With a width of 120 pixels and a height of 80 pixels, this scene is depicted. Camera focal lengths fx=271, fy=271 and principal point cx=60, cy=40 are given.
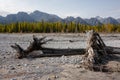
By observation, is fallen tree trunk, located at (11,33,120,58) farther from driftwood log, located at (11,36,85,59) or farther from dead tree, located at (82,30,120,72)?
dead tree, located at (82,30,120,72)

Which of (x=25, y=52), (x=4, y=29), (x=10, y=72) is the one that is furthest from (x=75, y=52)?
(x=4, y=29)

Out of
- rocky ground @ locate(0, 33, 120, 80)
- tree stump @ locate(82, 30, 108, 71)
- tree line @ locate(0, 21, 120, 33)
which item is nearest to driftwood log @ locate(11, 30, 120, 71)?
tree stump @ locate(82, 30, 108, 71)

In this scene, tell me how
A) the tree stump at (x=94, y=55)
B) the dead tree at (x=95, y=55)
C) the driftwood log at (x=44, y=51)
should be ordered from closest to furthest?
the dead tree at (x=95, y=55)
the tree stump at (x=94, y=55)
the driftwood log at (x=44, y=51)

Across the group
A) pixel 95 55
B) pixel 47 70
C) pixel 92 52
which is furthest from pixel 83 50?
pixel 47 70

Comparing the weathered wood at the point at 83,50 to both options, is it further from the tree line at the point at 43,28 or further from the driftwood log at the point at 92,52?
the tree line at the point at 43,28

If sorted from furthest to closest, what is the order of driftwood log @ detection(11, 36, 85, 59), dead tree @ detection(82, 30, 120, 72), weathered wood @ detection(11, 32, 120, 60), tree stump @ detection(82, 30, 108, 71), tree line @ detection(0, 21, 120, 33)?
tree line @ detection(0, 21, 120, 33), driftwood log @ detection(11, 36, 85, 59), weathered wood @ detection(11, 32, 120, 60), tree stump @ detection(82, 30, 108, 71), dead tree @ detection(82, 30, 120, 72)

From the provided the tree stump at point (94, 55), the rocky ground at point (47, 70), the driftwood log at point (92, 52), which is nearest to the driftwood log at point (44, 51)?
the driftwood log at point (92, 52)

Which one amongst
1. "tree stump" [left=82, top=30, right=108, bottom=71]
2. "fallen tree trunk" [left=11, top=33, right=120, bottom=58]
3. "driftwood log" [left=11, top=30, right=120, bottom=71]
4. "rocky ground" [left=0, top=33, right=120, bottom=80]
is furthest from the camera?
"fallen tree trunk" [left=11, top=33, right=120, bottom=58]

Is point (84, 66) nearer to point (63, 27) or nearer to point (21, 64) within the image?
point (21, 64)

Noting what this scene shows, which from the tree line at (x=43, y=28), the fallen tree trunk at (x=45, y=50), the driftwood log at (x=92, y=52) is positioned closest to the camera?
the driftwood log at (x=92, y=52)

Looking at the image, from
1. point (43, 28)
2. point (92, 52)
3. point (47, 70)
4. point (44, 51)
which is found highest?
point (43, 28)

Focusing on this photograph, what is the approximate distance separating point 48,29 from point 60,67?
86051 millimetres

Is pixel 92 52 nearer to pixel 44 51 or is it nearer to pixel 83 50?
pixel 83 50

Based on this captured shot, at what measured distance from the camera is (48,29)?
10125 cm
